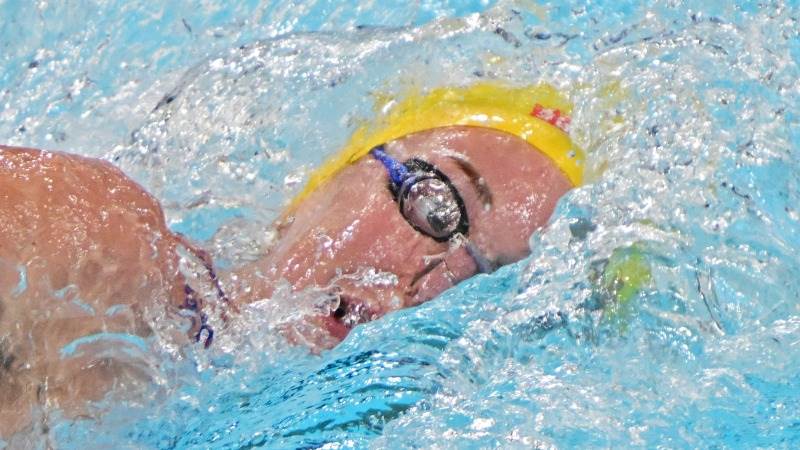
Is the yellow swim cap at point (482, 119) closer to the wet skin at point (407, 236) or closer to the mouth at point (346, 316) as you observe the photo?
the wet skin at point (407, 236)

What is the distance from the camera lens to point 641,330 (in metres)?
2.08

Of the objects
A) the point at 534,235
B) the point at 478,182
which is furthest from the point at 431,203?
the point at 534,235

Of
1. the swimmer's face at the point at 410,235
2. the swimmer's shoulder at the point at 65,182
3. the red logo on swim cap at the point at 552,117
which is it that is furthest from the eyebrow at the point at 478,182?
the swimmer's shoulder at the point at 65,182

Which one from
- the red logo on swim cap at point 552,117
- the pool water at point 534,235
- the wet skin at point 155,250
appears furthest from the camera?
the red logo on swim cap at point 552,117

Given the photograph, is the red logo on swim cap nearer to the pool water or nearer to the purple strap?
the pool water

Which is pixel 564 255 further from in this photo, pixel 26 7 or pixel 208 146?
pixel 26 7

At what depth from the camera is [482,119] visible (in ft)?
7.26

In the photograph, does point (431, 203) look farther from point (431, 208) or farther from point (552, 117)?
point (552, 117)

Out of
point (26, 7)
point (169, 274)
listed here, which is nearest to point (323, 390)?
point (169, 274)

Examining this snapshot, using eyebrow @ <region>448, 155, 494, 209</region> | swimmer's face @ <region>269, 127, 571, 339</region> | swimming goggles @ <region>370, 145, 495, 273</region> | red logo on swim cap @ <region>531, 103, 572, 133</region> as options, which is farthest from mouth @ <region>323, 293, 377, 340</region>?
red logo on swim cap @ <region>531, 103, 572, 133</region>

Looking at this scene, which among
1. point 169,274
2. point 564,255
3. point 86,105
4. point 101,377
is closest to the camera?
point 101,377

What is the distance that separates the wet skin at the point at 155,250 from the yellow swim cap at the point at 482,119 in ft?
0.13

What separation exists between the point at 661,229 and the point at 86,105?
1.81 meters

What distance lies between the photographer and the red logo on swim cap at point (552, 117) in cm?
222
